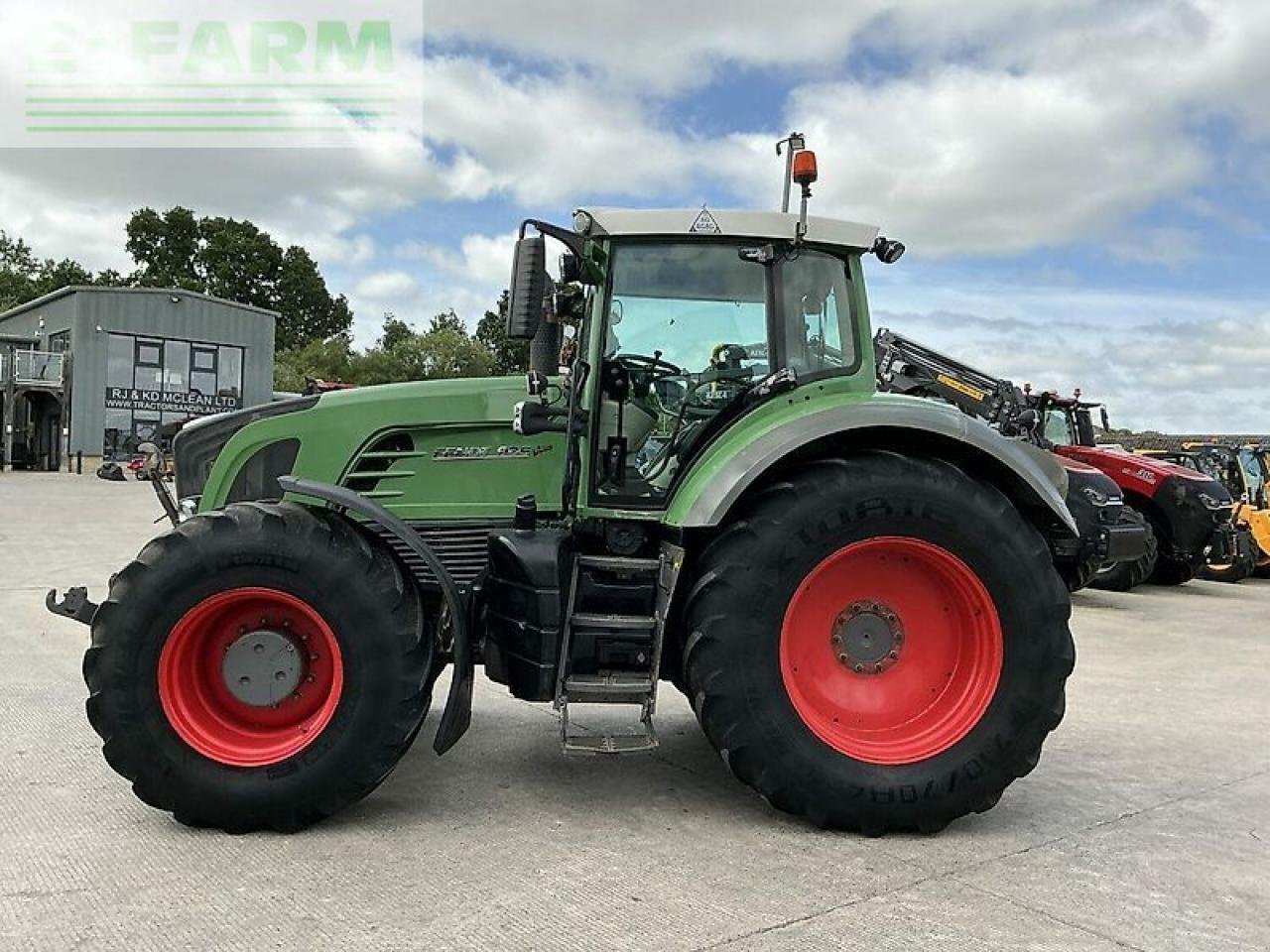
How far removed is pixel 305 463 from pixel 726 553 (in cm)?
182

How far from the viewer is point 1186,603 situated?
11727mm

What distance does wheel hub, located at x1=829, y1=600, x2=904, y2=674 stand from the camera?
14.0 feet

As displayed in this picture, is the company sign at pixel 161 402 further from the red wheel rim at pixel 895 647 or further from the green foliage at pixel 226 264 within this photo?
the red wheel rim at pixel 895 647

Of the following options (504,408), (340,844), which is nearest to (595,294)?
(504,408)

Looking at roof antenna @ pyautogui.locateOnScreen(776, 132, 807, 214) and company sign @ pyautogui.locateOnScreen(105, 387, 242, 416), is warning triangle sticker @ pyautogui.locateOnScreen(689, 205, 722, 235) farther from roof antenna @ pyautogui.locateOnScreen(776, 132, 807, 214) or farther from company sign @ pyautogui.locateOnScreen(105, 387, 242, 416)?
company sign @ pyautogui.locateOnScreen(105, 387, 242, 416)

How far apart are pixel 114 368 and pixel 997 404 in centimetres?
3360

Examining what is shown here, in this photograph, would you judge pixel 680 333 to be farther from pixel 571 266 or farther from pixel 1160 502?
pixel 1160 502

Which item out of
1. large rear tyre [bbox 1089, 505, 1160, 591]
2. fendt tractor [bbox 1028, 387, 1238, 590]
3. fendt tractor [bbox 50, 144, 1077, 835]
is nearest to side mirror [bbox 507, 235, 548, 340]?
fendt tractor [bbox 50, 144, 1077, 835]

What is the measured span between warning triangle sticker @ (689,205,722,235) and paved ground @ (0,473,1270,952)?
7.59ft

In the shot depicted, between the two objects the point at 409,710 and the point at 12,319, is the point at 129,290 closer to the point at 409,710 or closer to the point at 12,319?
the point at 12,319

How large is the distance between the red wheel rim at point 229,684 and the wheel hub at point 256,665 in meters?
0.01

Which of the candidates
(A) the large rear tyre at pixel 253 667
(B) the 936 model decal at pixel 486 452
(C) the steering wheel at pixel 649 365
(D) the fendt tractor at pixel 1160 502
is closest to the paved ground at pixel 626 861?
(A) the large rear tyre at pixel 253 667

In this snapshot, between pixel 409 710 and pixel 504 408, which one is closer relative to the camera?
pixel 409 710

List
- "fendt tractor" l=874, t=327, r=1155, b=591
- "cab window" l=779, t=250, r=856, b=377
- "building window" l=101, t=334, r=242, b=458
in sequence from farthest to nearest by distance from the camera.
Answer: "building window" l=101, t=334, r=242, b=458 < "fendt tractor" l=874, t=327, r=1155, b=591 < "cab window" l=779, t=250, r=856, b=377
